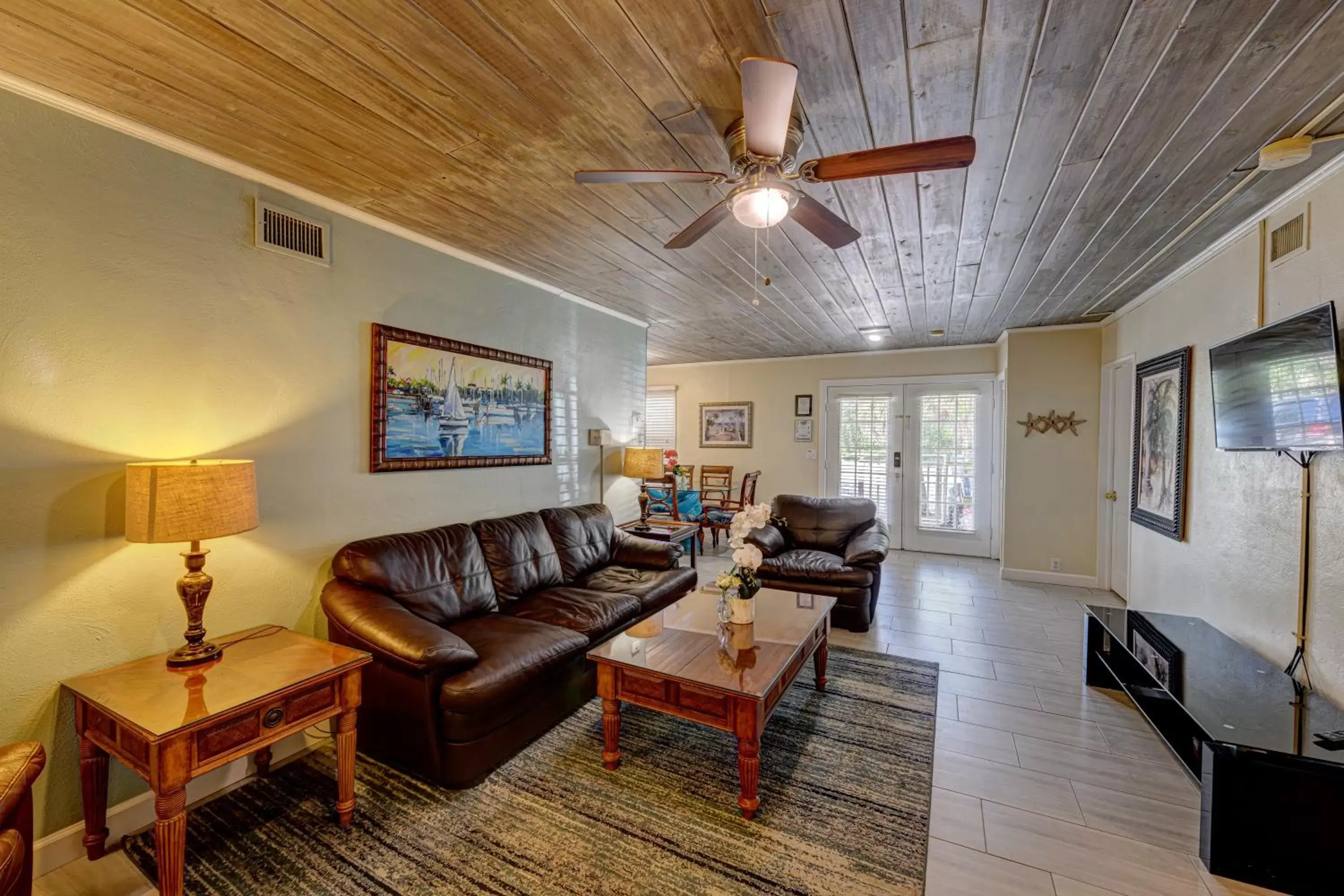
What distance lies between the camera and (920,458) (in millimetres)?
6535

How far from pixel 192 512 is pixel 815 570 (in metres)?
3.61

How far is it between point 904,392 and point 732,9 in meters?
5.89

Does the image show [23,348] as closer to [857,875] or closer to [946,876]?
[857,875]

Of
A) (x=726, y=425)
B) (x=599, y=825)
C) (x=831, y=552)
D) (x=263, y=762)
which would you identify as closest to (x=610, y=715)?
(x=599, y=825)

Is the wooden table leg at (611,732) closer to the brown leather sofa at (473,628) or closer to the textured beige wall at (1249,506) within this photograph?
the brown leather sofa at (473,628)

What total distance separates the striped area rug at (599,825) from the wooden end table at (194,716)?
18cm

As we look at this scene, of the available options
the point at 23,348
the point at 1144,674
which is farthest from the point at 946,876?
the point at 23,348

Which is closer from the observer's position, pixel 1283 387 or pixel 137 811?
pixel 137 811

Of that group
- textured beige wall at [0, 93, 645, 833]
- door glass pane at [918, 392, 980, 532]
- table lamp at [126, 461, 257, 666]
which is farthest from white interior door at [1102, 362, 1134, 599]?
table lamp at [126, 461, 257, 666]

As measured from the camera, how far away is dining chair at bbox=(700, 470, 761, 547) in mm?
6402

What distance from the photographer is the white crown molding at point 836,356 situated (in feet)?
20.5

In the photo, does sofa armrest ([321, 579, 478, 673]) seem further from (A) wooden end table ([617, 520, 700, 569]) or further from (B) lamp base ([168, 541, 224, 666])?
(A) wooden end table ([617, 520, 700, 569])

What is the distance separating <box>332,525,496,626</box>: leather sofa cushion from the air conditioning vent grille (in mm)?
4164

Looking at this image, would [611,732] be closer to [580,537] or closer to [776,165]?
[580,537]
